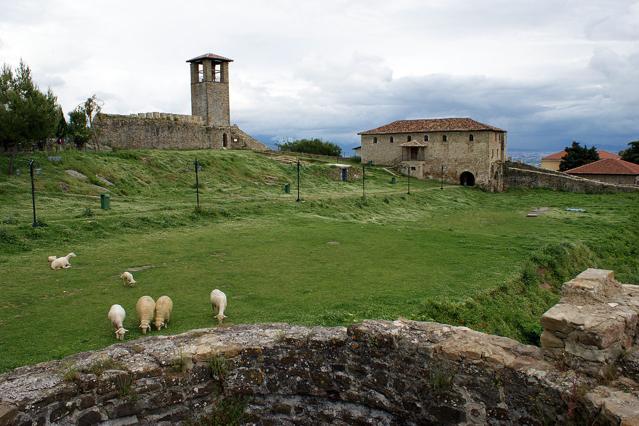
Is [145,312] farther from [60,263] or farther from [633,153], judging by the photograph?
[633,153]

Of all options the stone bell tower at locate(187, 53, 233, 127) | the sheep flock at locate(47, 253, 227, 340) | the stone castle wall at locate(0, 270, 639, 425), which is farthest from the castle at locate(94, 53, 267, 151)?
the stone castle wall at locate(0, 270, 639, 425)

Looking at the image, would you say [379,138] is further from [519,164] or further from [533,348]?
[533,348]

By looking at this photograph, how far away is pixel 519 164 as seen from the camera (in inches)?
2274

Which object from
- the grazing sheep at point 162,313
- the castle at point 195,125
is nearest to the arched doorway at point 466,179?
the castle at point 195,125

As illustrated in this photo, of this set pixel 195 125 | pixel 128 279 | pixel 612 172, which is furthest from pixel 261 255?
pixel 612 172

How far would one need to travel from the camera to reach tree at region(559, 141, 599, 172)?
69.8m

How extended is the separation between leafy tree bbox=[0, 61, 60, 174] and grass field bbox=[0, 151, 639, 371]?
157 centimetres

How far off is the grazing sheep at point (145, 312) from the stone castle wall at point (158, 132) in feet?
117

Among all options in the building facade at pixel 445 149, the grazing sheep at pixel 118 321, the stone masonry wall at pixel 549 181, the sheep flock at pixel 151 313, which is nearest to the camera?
the grazing sheep at pixel 118 321

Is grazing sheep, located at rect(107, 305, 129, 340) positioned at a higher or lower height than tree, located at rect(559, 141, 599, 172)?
lower

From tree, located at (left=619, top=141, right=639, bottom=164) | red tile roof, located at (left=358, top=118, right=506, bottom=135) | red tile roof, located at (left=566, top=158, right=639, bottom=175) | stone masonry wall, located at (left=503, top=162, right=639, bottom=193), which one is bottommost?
stone masonry wall, located at (left=503, top=162, right=639, bottom=193)

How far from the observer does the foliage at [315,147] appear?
70312 millimetres

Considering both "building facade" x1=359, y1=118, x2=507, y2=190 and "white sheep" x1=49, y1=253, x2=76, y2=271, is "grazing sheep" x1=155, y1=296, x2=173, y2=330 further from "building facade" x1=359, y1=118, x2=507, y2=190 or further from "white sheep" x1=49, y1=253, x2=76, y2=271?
"building facade" x1=359, y1=118, x2=507, y2=190

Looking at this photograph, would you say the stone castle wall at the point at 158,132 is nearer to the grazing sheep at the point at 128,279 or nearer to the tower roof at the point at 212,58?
the tower roof at the point at 212,58
